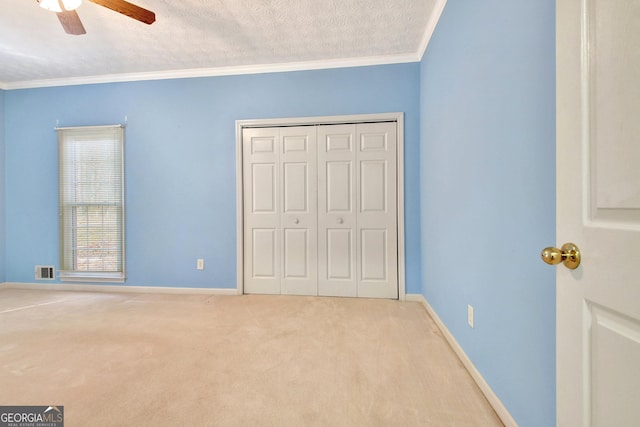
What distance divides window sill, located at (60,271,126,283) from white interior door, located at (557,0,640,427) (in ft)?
14.3

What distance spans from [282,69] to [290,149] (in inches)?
37.9

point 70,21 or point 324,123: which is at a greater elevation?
point 70,21

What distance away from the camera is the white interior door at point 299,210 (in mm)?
3375

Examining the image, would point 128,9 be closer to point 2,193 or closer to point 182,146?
point 182,146

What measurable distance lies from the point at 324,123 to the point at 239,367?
2.62 m

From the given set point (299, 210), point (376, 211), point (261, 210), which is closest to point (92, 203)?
point (261, 210)

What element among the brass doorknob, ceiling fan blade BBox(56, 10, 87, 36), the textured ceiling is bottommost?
the brass doorknob

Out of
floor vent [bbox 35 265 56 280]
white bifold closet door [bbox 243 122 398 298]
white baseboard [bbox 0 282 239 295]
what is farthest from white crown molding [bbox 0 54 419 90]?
white baseboard [bbox 0 282 239 295]

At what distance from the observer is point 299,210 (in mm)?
3406

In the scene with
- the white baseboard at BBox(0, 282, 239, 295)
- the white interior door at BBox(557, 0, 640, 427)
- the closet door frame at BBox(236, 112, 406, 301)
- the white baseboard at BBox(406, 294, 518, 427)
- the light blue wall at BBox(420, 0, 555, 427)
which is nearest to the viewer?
the white interior door at BBox(557, 0, 640, 427)

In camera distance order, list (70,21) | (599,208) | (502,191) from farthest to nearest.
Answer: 1. (70,21)
2. (502,191)
3. (599,208)

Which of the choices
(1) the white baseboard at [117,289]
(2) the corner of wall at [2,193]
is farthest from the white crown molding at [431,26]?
(2) the corner of wall at [2,193]

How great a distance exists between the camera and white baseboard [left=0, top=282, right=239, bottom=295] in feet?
11.6

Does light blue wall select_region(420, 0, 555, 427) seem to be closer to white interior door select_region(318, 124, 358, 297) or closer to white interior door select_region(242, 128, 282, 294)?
white interior door select_region(318, 124, 358, 297)
